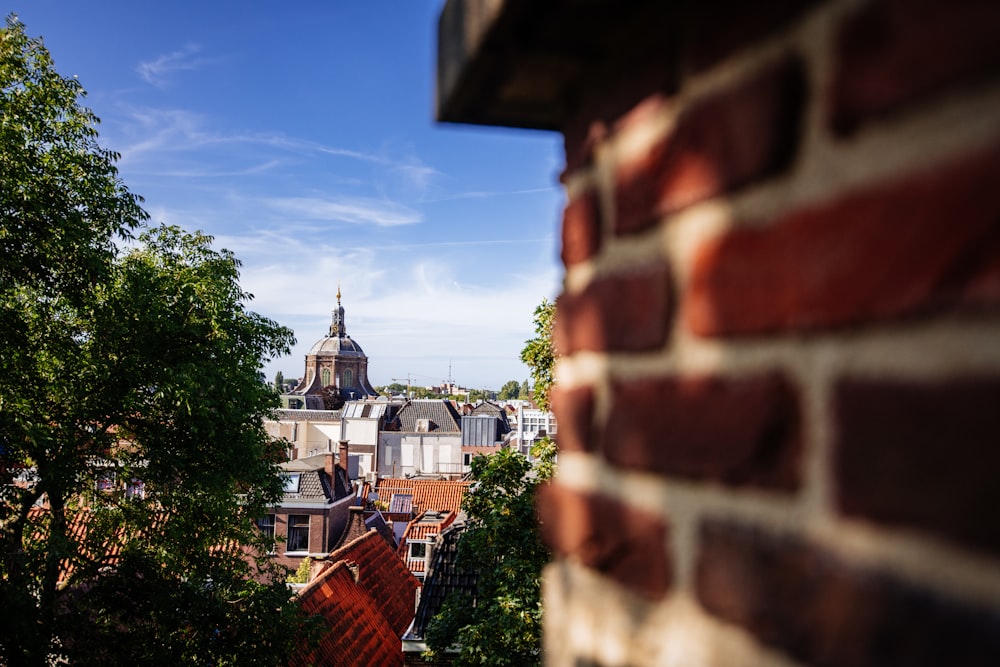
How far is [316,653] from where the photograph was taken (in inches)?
471

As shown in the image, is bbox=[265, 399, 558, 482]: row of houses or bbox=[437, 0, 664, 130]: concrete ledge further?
bbox=[265, 399, 558, 482]: row of houses

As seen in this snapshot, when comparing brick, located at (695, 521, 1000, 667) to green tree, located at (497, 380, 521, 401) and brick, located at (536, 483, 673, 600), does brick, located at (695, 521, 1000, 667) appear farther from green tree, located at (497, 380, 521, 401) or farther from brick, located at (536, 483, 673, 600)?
green tree, located at (497, 380, 521, 401)

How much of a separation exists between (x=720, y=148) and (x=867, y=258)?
0.19m

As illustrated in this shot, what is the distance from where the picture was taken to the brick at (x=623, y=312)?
69cm

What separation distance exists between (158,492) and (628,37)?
1204cm

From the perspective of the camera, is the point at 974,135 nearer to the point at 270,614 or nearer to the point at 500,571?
the point at 500,571

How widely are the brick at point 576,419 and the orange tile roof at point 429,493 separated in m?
29.3

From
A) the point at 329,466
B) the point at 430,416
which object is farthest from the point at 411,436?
the point at 329,466

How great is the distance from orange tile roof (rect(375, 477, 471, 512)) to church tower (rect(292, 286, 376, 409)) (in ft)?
165

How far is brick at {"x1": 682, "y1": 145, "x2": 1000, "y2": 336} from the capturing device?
0.40 m

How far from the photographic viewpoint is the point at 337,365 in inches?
3322

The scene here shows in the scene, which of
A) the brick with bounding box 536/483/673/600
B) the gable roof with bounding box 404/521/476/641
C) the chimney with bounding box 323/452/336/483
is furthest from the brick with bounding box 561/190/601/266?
the chimney with bounding box 323/452/336/483

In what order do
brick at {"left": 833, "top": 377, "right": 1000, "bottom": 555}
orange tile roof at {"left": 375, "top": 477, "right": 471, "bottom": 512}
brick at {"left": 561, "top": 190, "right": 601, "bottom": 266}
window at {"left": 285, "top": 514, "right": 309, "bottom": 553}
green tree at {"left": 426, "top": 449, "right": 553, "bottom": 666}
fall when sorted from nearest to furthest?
brick at {"left": 833, "top": 377, "right": 1000, "bottom": 555} < brick at {"left": 561, "top": 190, "right": 601, "bottom": 266} < green tree at {"left": 426, "top": 449, "right": 553, "bottom": 666} < window at {"left": 285, "top": 514, "right": 309, "bottom": 553} < orange tile roof at {"left": 375, "top": 477, "right": 471, "bottom": 512}

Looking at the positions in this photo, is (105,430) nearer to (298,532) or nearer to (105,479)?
(105,479)
